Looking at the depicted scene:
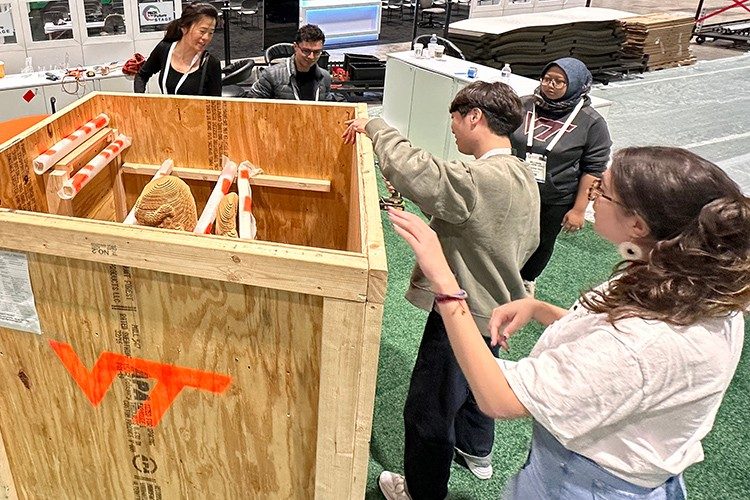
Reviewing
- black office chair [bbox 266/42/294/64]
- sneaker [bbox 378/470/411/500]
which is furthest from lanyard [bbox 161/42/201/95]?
black office chair [bbox 266/42/294/64]

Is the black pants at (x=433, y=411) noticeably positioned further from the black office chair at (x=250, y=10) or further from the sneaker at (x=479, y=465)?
the black office chair at (x=250, y=10)

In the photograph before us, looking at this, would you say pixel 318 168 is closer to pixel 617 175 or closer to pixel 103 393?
pixel 103 393

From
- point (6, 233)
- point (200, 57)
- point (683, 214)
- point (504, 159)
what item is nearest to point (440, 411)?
point (504, 159)

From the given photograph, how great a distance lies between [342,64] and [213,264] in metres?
8.01

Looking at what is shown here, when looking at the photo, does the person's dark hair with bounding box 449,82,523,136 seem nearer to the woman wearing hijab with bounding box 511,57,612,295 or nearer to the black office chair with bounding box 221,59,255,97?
the woman wearing hijab with bounding box 511,57,612,295

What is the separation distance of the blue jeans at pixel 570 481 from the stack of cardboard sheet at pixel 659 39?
33.9 ft

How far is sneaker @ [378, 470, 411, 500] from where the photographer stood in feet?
8.23

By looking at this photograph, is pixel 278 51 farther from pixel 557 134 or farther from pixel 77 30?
pixel 557 134

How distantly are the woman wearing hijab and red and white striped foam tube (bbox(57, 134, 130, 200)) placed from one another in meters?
2.10

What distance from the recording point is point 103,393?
1554mm

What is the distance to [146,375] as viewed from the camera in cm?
151

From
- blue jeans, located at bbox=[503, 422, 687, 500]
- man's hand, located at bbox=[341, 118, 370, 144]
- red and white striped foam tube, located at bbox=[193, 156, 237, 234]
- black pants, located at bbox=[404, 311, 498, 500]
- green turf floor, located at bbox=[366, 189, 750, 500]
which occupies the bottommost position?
green turf floor, located at bbox=[366, 189, 750, 500]

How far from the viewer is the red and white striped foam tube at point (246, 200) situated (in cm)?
229

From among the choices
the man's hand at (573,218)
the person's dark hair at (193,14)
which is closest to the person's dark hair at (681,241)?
the man's hand at (573,218)
